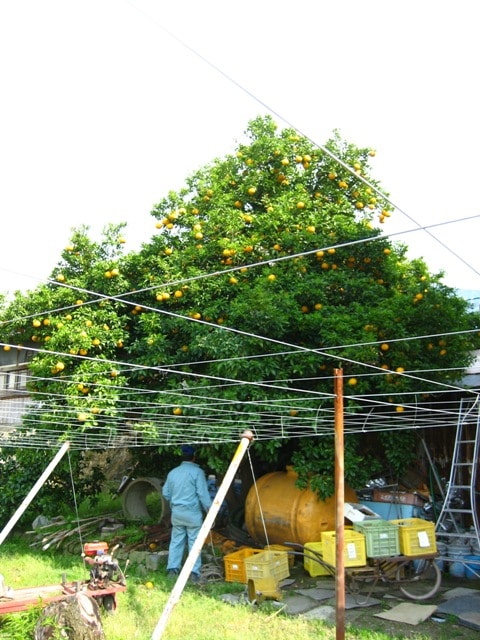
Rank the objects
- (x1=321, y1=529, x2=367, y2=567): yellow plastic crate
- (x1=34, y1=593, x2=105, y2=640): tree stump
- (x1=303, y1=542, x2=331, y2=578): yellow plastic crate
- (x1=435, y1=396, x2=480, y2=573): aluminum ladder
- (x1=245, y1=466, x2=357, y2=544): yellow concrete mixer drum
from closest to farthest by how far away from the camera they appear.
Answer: (x1=34, y1=593, x2=105, y2=640): tree stump < (x1=321, y1=529, x2=367, y2=567): yellow plastic crate < (x1=303, y1=542, x2=331, y2=578): yellow plastic crate < (x1=435, y1=396, x2=480, y2=573): aluminum ladder < (x1=245, y1=466, x2=357, y2=544): yellow concrete mixer drum

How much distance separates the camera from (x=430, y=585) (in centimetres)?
801

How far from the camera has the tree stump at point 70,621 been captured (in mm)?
5613

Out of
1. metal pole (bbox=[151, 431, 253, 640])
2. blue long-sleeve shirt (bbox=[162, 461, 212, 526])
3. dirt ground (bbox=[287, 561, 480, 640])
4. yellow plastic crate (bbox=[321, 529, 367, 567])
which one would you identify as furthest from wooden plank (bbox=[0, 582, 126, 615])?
yellow plastic crate (bbox=[321, 529, 367, 567])

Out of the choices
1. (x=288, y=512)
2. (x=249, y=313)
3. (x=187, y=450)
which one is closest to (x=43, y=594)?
(x=187, y=450)

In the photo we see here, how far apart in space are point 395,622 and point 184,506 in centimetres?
343

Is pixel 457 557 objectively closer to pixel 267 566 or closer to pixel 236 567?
pixel 267 566

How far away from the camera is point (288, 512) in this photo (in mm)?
9320

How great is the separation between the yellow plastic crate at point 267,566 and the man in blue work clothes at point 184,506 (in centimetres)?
130

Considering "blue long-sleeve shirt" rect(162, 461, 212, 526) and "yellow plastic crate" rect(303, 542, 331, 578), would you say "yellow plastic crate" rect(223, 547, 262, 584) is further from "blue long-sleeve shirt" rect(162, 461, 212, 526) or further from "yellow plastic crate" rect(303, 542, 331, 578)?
"yellow plastic crate" rect(303, 542, 331, 578)

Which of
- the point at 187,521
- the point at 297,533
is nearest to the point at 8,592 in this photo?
the point at 187,521

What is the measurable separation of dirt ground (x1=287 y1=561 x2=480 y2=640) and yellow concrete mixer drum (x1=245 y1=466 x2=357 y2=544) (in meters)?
0.64

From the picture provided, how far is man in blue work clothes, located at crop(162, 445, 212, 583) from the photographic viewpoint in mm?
8984

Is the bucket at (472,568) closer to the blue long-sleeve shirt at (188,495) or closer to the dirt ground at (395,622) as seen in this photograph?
the dirt ground at (395,622)

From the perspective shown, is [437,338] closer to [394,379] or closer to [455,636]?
[394,379]
